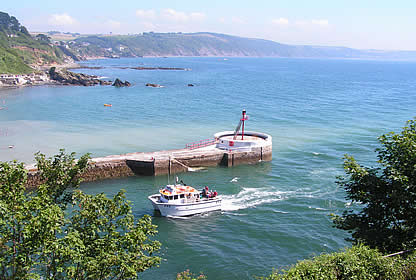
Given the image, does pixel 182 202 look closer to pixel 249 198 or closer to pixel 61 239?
pixel 249 198

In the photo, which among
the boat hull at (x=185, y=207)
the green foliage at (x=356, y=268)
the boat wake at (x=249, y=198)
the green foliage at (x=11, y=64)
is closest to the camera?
the green foliage at (x=356, y=268)

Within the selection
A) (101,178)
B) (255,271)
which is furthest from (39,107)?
(255,271)

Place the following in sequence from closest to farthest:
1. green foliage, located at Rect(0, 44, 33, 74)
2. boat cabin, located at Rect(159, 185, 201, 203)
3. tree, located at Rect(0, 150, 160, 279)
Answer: tree, located at Rect(0, 150, 160, 279) < boat cabin, located at Rect(159, 185, 201, 203) < green foliage, located at Rect(0, 44, 33, 74)

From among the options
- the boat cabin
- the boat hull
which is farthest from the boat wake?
the boat cabin

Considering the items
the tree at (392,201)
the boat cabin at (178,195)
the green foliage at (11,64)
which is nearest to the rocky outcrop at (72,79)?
the green foliage at (11,64)

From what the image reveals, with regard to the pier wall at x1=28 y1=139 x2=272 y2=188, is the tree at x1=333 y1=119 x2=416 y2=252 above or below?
above

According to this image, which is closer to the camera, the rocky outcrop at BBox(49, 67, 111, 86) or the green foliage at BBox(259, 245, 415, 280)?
the green foliage at BBox(259, 245, 415, 280)

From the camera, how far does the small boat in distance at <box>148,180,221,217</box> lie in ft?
119

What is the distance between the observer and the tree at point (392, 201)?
20016 mm

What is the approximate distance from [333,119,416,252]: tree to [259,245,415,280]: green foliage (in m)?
2.09

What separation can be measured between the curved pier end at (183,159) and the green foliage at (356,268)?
30.1 m

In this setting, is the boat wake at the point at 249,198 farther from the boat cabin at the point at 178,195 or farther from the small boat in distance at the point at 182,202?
the boat cabin at the point at 178,195

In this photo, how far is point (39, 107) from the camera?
89375mm

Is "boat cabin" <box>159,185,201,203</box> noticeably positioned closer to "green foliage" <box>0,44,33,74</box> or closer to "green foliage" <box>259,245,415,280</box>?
"green foliage" <box>259,245,415,280</box>
